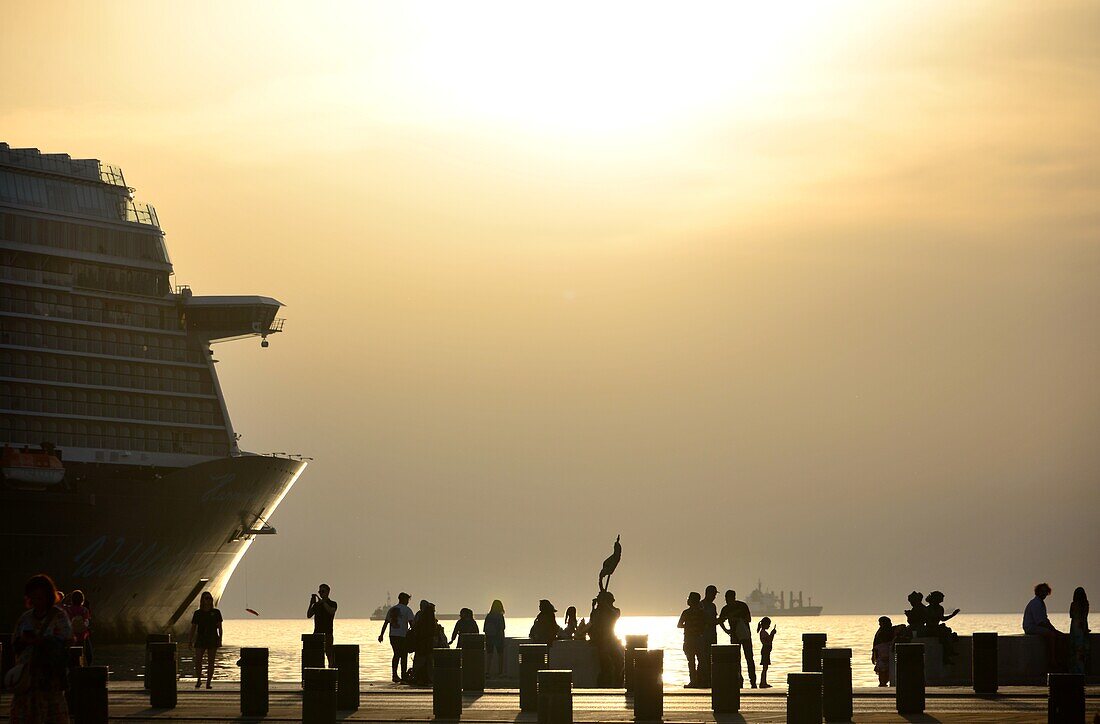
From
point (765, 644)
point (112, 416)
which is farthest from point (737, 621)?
point (112, 416)

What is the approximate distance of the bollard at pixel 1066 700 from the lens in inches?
680

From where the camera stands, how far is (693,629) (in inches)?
1086

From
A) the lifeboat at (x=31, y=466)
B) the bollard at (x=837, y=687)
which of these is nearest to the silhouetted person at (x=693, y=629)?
the bollard at (x=837, y=687)

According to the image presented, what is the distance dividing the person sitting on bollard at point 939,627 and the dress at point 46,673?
1676 cm

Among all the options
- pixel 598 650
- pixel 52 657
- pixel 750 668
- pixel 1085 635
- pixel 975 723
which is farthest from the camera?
pixel 750 668

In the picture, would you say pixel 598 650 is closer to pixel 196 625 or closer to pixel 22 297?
pixel 196 625

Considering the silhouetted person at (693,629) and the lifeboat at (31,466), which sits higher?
the lifeboat at (31,466)

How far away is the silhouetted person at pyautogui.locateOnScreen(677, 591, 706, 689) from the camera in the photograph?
90.0 feet

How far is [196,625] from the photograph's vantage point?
29.1 metres

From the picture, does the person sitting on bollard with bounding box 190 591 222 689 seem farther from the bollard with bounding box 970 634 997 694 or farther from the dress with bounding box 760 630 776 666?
the bollard with bounding box 970 634 997 694

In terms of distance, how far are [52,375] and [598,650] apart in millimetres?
50021

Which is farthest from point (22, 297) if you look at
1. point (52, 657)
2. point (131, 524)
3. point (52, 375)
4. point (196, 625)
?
point (52, 657)

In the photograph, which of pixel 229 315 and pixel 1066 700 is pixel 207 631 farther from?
pixel 229 315

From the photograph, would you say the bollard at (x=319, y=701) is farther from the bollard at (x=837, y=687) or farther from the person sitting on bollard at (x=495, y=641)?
the person sitting on bollard at (x=495, y=641)
